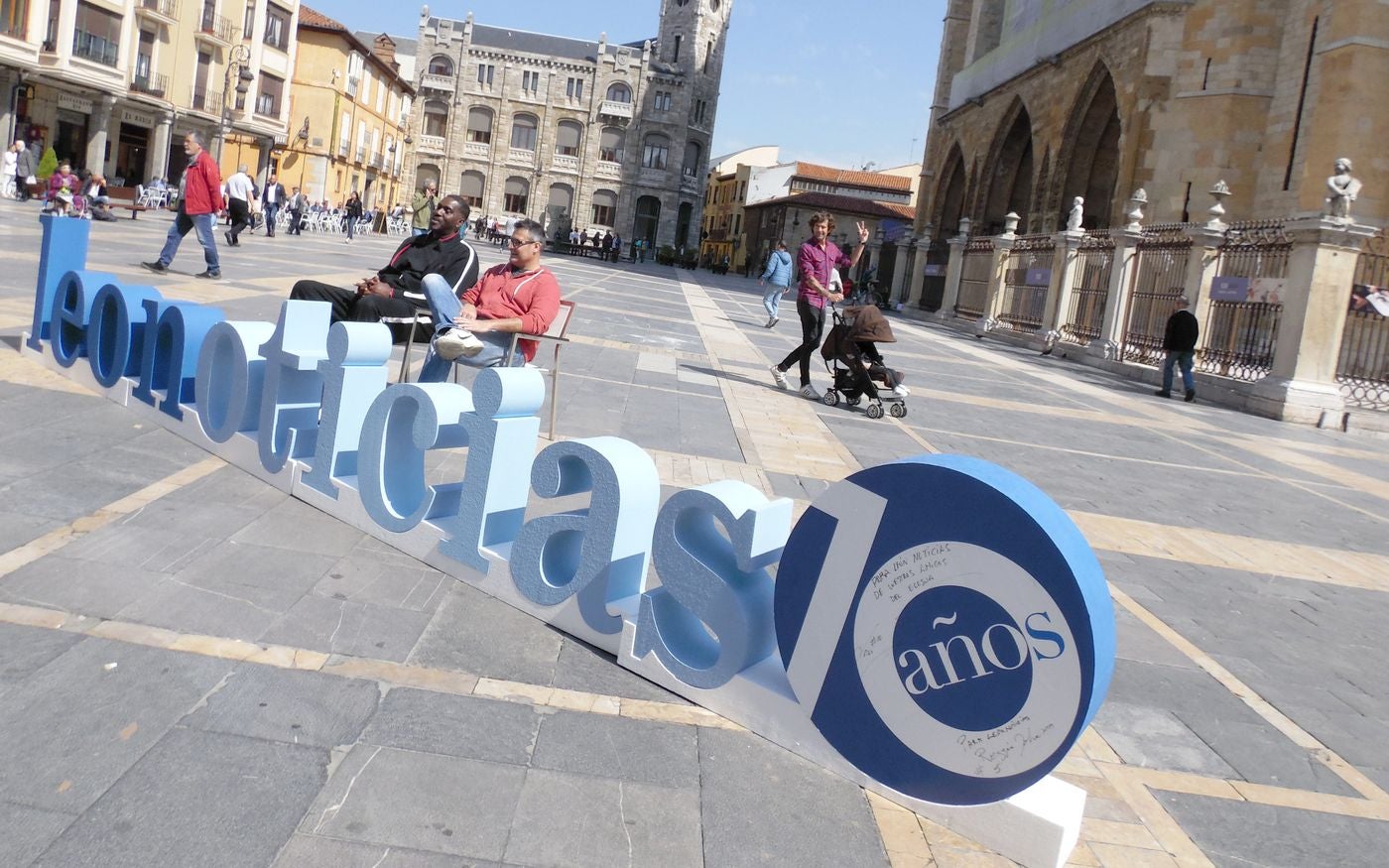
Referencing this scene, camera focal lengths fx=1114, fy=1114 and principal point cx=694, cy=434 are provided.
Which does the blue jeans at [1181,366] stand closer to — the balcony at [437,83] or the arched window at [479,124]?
the arched window at [479,124]

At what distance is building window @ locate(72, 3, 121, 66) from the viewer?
35031mm

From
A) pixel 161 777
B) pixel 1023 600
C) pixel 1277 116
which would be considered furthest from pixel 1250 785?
pixel 1277 116

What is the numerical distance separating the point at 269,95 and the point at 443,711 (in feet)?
167

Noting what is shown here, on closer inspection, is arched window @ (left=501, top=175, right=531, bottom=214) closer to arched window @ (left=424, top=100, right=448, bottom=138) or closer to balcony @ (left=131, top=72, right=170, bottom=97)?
arched window @ (left=424, top=100, right=448, bottom=138)

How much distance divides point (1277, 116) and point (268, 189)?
23810 millimetres

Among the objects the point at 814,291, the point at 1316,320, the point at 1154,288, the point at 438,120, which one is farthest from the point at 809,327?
the point at 438,120

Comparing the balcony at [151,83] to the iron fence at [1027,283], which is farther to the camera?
the balcony at [151,83]

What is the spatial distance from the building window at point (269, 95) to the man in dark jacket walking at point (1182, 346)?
41517 mm

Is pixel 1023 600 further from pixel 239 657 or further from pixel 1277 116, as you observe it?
pixel 1277 116

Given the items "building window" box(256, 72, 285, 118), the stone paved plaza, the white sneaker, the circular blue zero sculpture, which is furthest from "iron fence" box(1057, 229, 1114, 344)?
"building window" box(256, 72, 285, 118)

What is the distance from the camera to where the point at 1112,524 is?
667 cm

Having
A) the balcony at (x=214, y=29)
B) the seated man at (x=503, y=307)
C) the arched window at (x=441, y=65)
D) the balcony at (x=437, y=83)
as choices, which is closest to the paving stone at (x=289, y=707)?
the seated man at (x=503, y=307)

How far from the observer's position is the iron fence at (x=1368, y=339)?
16.0 metres

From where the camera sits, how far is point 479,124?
7294cm
